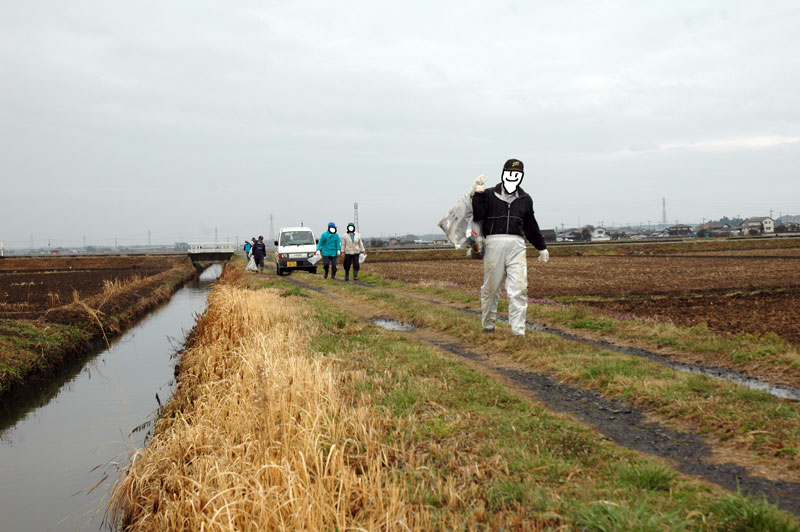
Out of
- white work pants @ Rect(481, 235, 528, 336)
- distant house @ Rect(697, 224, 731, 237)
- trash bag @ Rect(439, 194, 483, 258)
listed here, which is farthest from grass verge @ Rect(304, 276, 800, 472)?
distant house @ Rect(697, 224, 731, 237)

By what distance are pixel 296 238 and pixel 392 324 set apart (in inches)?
611

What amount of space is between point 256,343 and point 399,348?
69.7 inches

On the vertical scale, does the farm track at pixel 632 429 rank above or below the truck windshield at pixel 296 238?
below

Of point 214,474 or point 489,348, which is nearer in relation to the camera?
point 214,474

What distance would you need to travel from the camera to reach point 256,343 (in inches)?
286

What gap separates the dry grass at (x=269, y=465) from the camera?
3.37 m

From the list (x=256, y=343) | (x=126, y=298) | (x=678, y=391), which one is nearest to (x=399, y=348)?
(x=256, y=343)

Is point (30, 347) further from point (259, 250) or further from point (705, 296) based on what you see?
point (259, 250)

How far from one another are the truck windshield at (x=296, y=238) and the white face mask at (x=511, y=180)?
59.4 feet

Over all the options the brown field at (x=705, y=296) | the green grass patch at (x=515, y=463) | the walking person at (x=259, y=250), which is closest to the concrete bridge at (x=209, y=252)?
the walking person at (x=259, y=250)

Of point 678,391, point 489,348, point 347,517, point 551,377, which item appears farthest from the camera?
point 489,348

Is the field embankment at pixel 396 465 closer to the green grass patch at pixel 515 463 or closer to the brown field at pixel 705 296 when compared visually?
the green grass patch at pixel 515 463

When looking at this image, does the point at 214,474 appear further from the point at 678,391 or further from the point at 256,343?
the point at 678,391

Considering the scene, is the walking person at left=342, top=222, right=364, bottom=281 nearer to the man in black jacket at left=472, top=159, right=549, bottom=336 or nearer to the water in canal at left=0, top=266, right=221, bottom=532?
the water in canal at left=0, top=266, right=221, bottom=532
